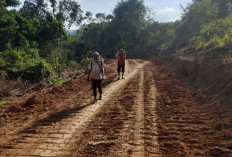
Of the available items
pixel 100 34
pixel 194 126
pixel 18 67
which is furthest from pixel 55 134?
pixel 100 34

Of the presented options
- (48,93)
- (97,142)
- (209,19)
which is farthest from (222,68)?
(209,19)

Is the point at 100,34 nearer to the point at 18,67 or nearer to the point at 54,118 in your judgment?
the point at 18,67

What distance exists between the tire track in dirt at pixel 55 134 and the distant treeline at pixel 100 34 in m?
6.91

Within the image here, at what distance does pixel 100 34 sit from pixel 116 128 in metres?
45.4

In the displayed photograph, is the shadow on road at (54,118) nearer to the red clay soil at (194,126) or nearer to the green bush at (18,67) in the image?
the red clay soil at (194,126)

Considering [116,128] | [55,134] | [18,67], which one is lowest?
[55,134]

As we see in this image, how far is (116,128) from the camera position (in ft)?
18.3

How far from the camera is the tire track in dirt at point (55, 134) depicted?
454 cm

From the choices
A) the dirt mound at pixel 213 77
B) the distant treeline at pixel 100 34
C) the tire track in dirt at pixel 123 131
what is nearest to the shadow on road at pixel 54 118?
the tire track in dirt at pixel 123 131

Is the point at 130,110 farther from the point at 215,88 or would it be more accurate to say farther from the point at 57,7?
the point at 57,7

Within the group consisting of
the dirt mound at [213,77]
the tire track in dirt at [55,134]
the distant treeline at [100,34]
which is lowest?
the tire track in dirt at [55,134]

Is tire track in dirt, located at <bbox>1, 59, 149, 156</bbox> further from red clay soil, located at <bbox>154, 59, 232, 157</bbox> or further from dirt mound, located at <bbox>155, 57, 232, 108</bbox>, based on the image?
dirt mound, located at <bbox>155, 57, 232, 108</bbox>

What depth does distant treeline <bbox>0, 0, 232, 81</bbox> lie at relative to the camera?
14.7m

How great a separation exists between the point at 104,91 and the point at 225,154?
6.37 meters
